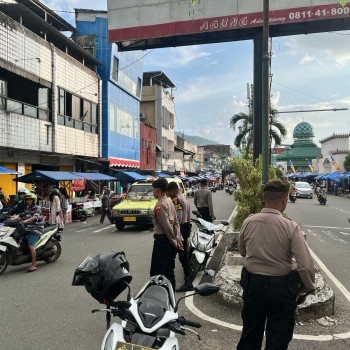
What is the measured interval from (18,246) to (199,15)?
430 inches

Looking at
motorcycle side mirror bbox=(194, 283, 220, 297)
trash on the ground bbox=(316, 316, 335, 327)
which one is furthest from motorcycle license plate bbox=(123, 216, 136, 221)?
motorcycle side mirror bbox=(194, 283, 220, 297)

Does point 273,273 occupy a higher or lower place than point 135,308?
higher

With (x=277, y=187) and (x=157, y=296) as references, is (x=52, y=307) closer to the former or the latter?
(x=157, y=296)

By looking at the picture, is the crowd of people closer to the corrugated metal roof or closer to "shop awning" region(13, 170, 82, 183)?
"shop awning" region(13, 170, 82, 183)

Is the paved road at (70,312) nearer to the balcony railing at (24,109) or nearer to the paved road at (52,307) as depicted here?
the paved road at (52,307)

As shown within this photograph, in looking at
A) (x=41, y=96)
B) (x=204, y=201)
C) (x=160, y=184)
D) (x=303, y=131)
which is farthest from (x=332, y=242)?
(x=303, y=131)

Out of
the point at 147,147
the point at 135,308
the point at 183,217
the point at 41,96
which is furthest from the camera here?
the point at 147,147

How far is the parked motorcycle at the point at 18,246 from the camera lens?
7.33m

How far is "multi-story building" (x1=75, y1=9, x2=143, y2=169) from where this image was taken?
26.5 metres

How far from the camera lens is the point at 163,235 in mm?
5172

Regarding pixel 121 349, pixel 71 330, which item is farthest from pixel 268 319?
pixel 71 330

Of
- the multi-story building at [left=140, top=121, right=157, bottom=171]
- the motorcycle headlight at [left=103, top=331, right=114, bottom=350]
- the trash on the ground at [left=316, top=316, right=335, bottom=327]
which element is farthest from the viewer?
the multi-story building at [left=140, top=121, right=157, bottom=171]

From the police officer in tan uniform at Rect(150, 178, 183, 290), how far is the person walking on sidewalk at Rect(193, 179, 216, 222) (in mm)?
4245

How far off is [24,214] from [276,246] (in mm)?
6088
